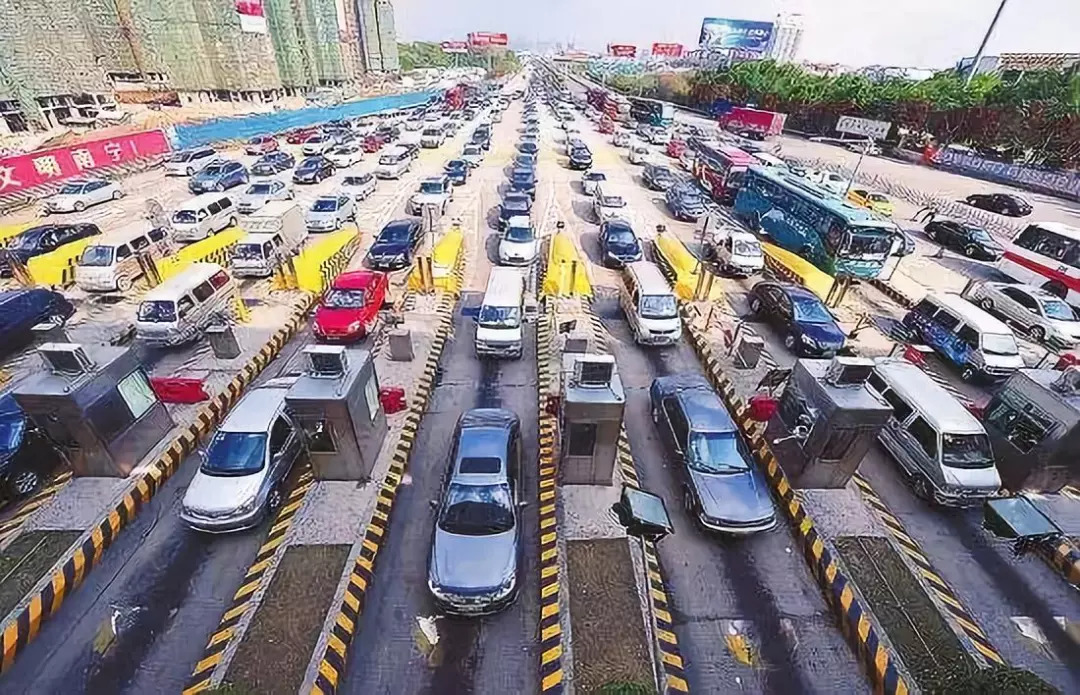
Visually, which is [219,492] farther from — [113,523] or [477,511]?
[477,511]

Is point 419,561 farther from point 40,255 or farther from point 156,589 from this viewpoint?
point 40,255

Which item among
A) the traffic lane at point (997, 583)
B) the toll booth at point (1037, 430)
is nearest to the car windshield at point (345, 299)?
the traffic lane at point (997, 583)

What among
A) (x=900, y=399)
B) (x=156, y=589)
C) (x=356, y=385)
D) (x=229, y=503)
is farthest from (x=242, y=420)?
(x=900, y=399)

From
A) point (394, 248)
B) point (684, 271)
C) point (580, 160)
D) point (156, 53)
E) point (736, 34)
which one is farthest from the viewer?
point (736, 34)

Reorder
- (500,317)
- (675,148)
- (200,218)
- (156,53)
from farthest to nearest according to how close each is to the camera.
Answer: (156,53), (675,148), (200,218), (500,317)

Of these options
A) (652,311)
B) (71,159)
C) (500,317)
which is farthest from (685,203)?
(71,159)

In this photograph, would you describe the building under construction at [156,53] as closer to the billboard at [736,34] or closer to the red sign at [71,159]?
the red sign at [71,159]

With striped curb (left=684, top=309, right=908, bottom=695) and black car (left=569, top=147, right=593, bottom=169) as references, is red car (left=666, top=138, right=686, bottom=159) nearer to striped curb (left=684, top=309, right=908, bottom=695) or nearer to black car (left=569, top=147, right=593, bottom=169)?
black car (left=569, top=147, right=593, bottom=169)
